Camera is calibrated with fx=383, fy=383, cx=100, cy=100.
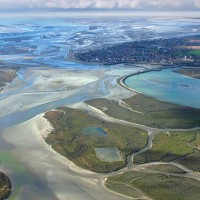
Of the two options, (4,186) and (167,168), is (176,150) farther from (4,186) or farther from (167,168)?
(4,186)

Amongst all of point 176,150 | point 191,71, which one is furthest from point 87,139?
point 191,71

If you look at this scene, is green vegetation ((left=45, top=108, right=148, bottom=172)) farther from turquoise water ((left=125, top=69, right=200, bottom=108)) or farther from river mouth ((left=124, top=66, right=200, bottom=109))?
turquoise water ((left=125, top=69, right=200, bottom=108))

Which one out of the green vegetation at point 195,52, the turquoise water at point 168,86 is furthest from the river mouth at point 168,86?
the green vegetation at point 195,52

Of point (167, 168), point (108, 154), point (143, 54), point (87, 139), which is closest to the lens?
point (167, 168)

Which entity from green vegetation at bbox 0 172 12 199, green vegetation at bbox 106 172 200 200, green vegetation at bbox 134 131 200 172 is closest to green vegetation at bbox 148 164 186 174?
green vegetation at bbox 106 172 200 200

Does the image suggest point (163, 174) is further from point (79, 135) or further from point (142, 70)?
point (142, 70)
